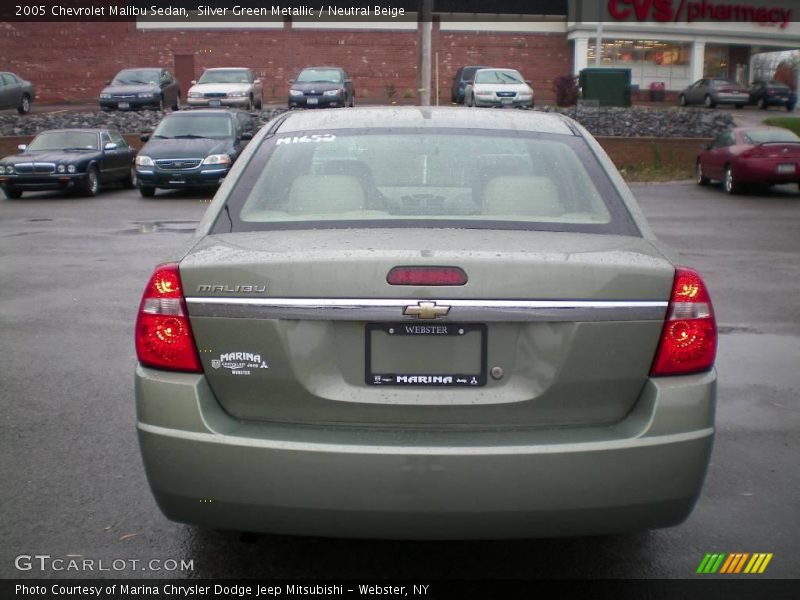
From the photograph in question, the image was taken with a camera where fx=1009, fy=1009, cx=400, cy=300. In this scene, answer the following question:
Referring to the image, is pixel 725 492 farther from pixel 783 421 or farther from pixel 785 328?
pixel 785 328

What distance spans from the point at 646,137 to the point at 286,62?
28.8m

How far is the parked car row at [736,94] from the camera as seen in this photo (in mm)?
42688

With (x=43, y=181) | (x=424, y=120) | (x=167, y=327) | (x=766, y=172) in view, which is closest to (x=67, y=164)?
(x=43, y=181)

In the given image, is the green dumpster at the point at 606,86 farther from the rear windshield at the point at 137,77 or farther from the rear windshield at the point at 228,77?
the rear windshield at the point at 137,77

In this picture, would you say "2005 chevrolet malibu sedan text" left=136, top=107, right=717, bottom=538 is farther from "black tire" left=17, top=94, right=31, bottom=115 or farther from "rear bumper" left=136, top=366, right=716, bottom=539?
"black tire" left=17, top=94, right=31, bottom=115

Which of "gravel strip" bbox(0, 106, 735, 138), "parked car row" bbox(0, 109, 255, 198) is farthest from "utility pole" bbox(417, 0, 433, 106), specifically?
"gravel strip" bbox(0, 106, 735, 138)

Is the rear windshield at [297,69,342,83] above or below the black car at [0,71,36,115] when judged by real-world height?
above

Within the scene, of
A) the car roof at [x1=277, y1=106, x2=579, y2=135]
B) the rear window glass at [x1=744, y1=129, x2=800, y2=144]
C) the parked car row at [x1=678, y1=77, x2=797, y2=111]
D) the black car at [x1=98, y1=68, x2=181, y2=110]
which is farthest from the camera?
the parked car row at [x1=678, y1=77, x2=797, y2=111]

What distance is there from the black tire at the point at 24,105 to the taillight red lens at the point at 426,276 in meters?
34.5

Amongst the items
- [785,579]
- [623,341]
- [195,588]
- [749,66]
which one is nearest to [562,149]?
[623,341]

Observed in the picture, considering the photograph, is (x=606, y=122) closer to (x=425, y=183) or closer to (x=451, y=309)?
(x=425, y=183)

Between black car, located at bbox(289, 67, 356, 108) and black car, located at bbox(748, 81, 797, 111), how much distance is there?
20538mm

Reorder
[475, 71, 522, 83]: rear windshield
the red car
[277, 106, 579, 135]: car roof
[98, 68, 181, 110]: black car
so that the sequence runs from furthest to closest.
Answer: [98, 68, 181, 110]: black car, [475, 71, 522, 83]: rear windshield, the red car, [277, 106, 579, 135]: car roof

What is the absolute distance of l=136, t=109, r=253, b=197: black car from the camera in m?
20.5
